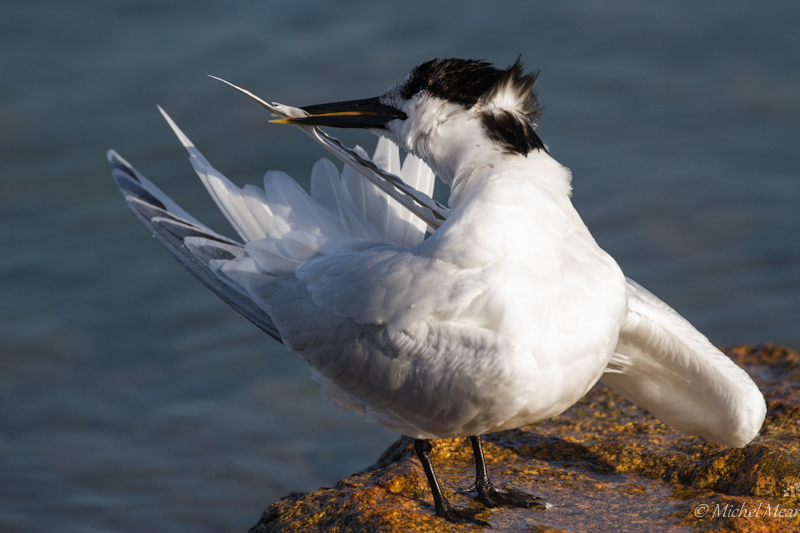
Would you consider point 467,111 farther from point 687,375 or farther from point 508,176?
point 687,375

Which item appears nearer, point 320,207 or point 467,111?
point 467,111

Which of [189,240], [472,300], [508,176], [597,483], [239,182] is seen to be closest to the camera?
[472,300]

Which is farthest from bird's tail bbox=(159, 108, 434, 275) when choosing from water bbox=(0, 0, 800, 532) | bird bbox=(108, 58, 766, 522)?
water bbox=(0, 0, 800, 532)

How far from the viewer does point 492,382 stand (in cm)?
279

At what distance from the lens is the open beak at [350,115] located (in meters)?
3.45

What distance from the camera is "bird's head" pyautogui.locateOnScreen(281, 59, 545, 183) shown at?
321 centimetres

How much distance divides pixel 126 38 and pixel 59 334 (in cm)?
358

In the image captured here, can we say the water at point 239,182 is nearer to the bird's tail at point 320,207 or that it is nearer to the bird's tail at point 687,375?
the bird's tail at point 320,207

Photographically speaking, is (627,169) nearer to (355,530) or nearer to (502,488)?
(502,488)

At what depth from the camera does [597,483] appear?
3463 mm

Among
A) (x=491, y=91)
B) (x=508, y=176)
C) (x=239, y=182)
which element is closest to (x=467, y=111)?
(x=491, y=91)

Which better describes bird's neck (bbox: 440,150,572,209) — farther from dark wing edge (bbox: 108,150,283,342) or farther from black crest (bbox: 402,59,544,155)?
dark wing edge (bbox: 108,150,283,342)

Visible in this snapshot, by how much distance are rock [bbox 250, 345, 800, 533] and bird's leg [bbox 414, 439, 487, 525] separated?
42mm

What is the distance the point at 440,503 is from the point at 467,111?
1515 millimetres
